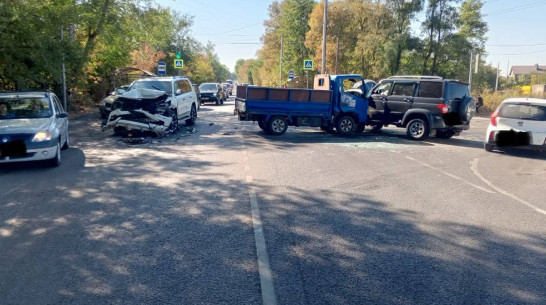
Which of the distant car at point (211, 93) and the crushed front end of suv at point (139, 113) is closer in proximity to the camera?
the crushed front end of suv at point (139, 113)

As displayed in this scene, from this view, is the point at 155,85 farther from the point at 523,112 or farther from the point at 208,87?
the point at 208,87

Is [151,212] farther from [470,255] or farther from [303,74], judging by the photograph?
[303,74]

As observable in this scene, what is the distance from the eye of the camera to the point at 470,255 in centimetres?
471

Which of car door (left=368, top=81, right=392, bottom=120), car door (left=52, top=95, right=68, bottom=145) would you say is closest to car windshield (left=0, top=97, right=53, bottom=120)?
car door (left=52, top=95, right=68, bottom=145)

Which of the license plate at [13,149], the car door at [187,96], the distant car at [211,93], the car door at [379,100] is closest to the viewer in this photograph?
the license plate at [13,149]

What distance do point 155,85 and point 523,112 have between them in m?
11.9

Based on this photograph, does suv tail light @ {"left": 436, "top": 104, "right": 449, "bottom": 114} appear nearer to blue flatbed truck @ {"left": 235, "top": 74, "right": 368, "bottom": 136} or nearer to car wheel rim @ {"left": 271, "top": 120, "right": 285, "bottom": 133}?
blue flatbed truck @ {"left": 235, "top": 74, "right": 368, "bottom": 136}

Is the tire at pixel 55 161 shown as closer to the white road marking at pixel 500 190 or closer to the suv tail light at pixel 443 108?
the white road marking at pixel 500 190

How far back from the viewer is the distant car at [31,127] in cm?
858

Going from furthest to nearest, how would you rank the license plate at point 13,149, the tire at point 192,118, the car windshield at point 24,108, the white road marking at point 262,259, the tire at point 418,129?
the tire at point 192,118 → the tire at point 418,129 → the car windshield at point 24,108 → the license plate at point 13,149 → the white road marking at point 262,259

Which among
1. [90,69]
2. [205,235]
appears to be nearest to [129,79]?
[90,69]

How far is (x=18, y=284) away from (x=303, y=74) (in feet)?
178

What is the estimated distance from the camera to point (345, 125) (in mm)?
15242

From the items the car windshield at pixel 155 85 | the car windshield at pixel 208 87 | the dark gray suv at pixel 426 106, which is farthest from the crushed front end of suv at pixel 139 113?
the car windshield at pixel 208 87
